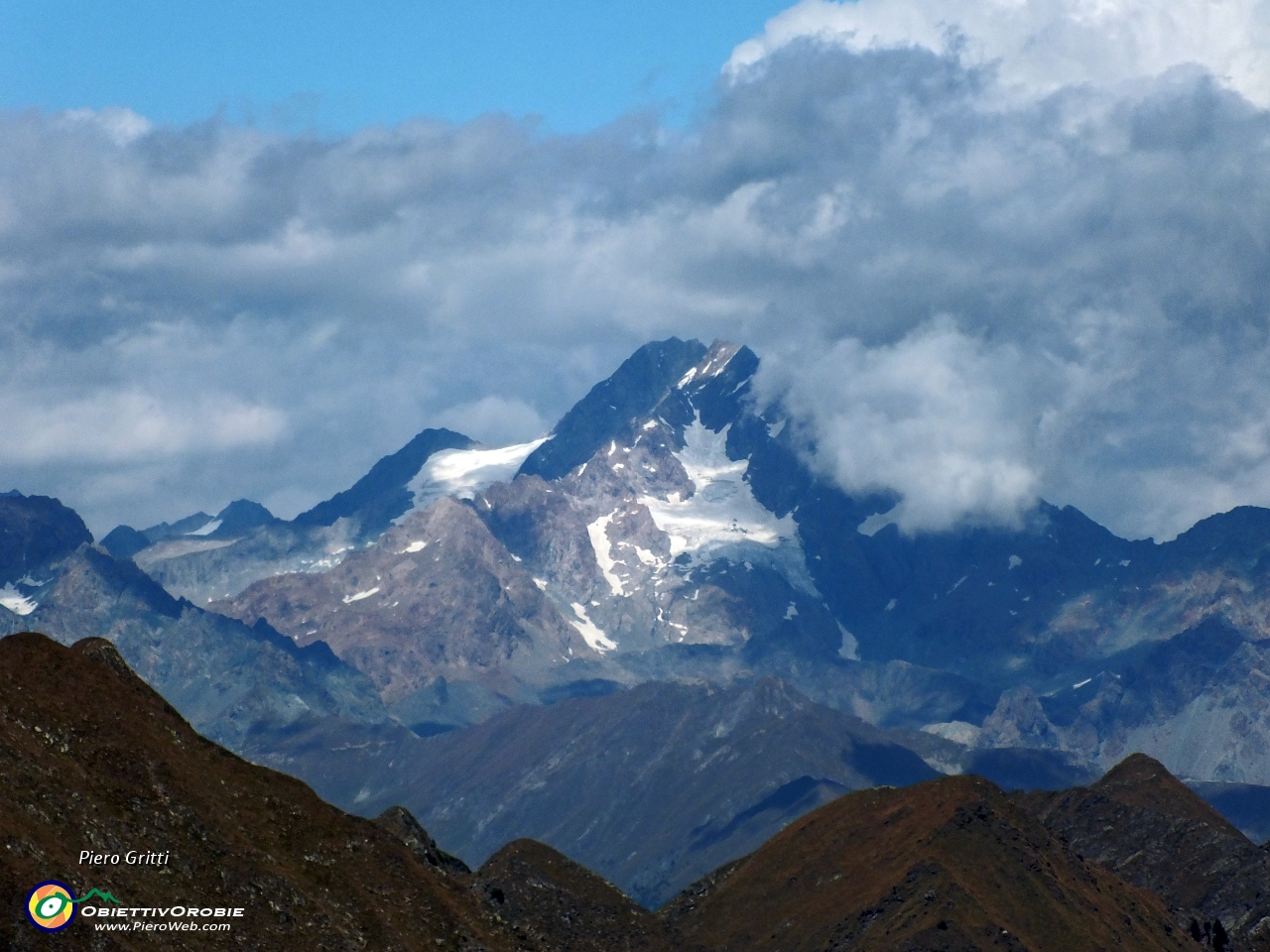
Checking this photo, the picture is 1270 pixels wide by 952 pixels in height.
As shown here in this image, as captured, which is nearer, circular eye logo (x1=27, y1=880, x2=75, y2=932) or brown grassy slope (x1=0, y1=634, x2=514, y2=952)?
circular eye logo (x1=27, y1=880, x2=75, y2=932)

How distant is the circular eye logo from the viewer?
135 meters

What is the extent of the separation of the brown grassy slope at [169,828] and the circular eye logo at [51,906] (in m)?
0.67

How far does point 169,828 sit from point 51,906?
32.1m

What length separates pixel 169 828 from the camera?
169 metres

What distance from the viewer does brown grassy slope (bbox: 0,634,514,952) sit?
151 meters

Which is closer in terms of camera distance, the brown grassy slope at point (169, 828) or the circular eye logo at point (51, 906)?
the circular eye logo at point (51, 906)

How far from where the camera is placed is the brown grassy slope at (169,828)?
151000 mm

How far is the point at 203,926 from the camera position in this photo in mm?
156625

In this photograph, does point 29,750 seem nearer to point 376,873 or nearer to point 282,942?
point 282,942

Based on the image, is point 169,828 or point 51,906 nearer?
point 51,906

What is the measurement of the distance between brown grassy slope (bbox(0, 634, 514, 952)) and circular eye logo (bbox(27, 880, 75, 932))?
2.20ft

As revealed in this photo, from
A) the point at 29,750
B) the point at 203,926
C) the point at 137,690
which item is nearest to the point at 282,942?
the point at 203,926

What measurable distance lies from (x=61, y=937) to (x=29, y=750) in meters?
28.8

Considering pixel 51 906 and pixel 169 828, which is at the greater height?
pixel 169 828
